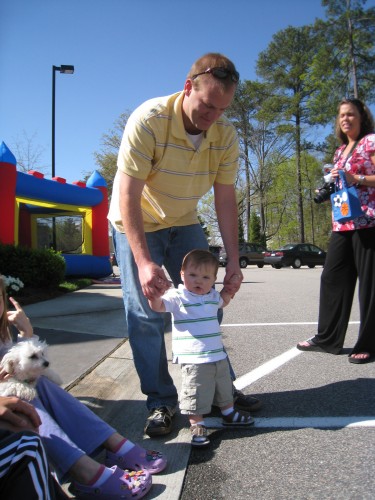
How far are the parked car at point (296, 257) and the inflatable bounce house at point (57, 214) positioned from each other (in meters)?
13.8

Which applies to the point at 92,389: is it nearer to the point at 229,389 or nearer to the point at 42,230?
the point at 229,389

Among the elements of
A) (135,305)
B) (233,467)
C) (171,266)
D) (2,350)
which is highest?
(171,266)

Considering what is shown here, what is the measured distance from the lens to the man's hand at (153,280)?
2162mm

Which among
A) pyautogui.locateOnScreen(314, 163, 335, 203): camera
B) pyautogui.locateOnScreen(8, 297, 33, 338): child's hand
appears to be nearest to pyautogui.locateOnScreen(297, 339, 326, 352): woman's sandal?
pyautogui.locateOnScreen(314, 163, 335, 203): camera

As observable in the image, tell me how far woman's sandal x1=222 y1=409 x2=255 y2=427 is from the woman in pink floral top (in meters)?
1.44

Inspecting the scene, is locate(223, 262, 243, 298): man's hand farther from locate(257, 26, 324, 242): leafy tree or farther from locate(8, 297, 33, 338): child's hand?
locate(257, 26, 324, 242): leafy tree

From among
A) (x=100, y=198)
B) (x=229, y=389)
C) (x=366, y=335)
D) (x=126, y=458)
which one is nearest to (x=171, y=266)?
(x=229, y=389)

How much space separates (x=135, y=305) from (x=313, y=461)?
1.21m

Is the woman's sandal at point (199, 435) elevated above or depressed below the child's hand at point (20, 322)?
below

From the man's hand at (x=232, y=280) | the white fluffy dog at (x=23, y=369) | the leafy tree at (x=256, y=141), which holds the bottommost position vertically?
the white fluffy dog at (x=23, y=369)

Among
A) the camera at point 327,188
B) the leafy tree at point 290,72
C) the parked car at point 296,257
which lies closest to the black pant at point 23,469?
the camera at point 327,188

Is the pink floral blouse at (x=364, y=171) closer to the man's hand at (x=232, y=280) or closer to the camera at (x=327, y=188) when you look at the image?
the camera at (x=327, y=188)

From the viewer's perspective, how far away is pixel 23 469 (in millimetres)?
1292

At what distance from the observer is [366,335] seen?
3.45 m
